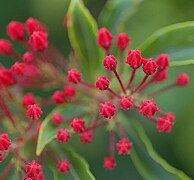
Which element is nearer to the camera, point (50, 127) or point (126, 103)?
point (126, 103)

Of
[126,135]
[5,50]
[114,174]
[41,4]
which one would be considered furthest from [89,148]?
[41,4]

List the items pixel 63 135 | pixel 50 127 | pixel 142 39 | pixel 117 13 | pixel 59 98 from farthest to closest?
pixel 142 39, pixel 117 13, pixel 59 98, pixel 50 127, pixel 63 135

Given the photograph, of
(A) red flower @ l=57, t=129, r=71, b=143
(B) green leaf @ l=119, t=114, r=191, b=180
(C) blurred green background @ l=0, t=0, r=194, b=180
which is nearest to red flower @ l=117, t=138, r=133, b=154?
(B) green leaf @ l=119, t=114, r=191, b=180

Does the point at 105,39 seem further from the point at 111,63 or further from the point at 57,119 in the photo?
the point at 57,119

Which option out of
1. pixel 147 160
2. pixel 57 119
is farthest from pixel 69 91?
pixel 147 160

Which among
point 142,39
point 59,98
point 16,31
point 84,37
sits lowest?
point 59,98

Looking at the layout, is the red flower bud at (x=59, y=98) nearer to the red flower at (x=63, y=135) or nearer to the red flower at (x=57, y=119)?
the red flower at (x=57, y=119)
